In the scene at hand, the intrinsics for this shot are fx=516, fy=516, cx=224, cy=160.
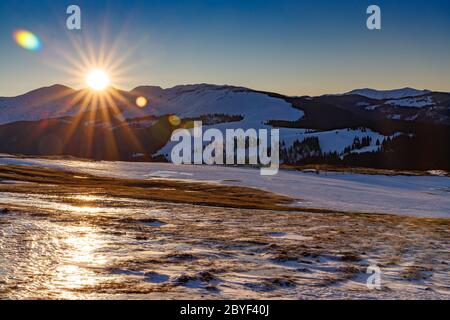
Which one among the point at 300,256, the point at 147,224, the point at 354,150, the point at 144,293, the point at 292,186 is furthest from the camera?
the point at 354,150

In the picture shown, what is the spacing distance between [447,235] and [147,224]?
542 inches

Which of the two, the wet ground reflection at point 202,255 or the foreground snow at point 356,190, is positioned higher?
the wet ground reflection at point 202,255

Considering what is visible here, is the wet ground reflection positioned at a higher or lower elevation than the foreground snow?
higher

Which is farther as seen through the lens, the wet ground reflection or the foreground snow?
the foreground snow

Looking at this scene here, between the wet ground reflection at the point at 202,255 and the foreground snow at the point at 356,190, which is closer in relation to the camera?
the wet ground reflection at the point at 202,255

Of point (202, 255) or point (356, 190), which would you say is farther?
point (356, 190)

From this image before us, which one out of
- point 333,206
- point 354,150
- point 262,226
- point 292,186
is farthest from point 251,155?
point 262,226

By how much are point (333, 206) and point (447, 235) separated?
1736cm

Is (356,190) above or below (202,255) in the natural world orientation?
below
